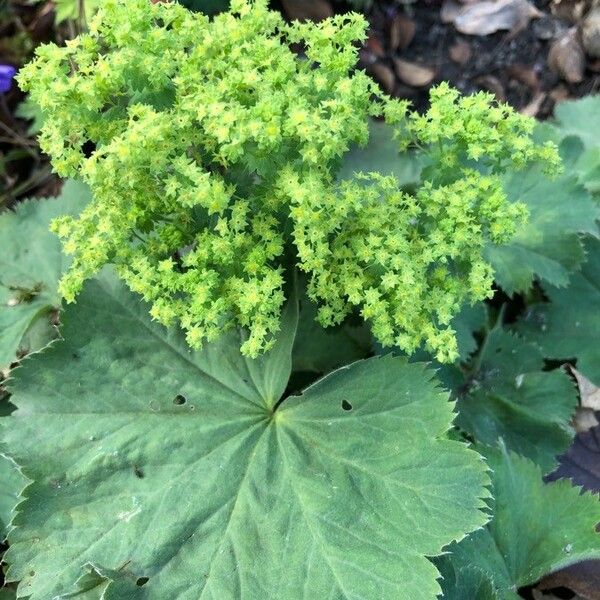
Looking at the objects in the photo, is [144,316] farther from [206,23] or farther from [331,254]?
[206,23]

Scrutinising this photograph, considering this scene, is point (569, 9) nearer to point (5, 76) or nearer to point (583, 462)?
point (583, 462)

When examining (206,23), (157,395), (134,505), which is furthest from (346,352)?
(206,23)

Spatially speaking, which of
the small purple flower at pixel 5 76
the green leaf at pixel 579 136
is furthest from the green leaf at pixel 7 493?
the green leaf at pixel 579 136

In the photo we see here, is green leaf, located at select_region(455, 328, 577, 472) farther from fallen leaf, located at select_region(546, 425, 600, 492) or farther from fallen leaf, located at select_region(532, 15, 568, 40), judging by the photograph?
fallen leaf, located at select_region(532, 15, 568, 40)

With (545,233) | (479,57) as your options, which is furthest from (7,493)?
(479,57)

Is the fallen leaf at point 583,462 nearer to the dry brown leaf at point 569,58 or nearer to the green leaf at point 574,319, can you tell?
the green leaf at point 574,319

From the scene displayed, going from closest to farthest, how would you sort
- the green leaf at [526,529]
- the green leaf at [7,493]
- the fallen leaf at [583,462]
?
the green leaf at [526,529], the green leaf at [7,493], the fallen leaf at [583,462]
